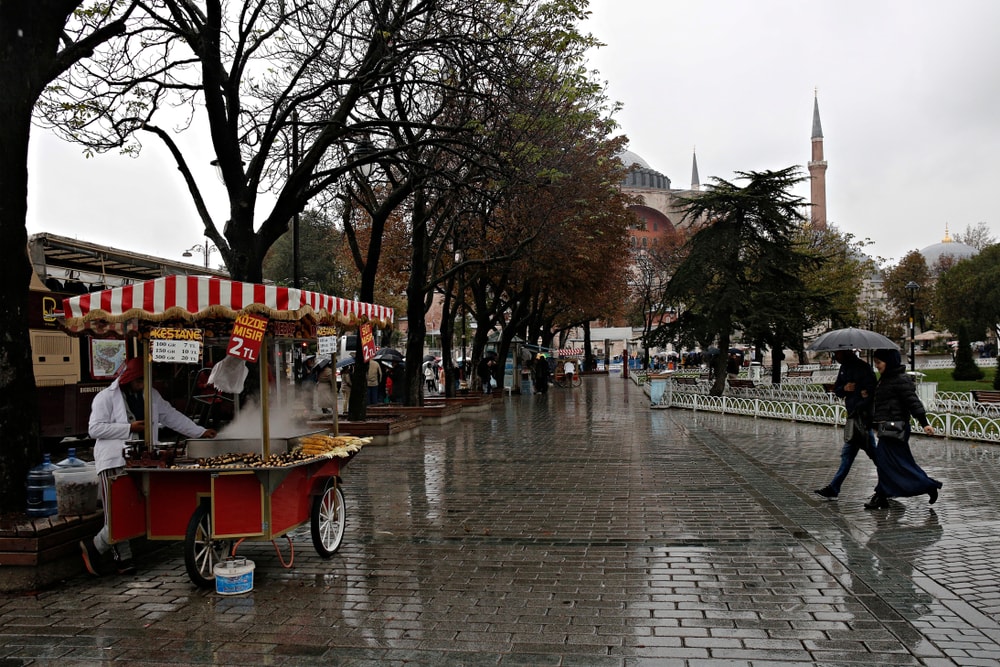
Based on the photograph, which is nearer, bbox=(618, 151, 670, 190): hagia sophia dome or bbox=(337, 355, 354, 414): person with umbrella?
bbox=(337, 355, 354, 414): person with umbrella

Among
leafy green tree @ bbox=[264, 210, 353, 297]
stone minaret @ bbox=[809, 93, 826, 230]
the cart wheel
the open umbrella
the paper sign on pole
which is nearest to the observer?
the cart wheel

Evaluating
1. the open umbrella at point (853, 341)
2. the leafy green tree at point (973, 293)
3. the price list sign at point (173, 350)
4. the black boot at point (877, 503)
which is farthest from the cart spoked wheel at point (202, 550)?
the leafy green tree at point (973, 293)

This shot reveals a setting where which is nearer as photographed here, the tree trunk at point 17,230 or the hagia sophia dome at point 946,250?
the tree trunk at point 17,230

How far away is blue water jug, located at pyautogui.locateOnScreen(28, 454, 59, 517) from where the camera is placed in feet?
21.4

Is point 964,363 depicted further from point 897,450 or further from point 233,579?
point 233,579

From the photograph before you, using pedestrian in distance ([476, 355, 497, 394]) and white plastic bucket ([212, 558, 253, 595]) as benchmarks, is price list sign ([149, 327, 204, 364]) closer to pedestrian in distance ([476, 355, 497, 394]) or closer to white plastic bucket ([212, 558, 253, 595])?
white plastic bucket ([212, 558, 253, 595])

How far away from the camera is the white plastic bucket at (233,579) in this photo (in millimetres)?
5840

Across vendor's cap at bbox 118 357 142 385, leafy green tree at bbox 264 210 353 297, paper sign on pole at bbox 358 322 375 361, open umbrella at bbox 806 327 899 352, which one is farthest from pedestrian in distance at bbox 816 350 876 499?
leafy green tree at bbox 264 210 353 297

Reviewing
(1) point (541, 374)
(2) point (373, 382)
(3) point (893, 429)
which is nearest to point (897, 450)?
(3) point (893, 429)

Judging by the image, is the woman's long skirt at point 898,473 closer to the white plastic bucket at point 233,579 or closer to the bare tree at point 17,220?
the white plastic bucket at point 233,579

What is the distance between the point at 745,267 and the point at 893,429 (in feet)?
63.1

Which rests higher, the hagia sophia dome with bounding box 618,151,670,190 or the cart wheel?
the hagia sophia dome with bounding box 618,151,670,190

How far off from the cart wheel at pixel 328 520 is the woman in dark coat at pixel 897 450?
565cm

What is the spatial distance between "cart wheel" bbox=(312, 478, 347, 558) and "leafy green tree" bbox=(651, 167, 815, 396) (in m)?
20.1
